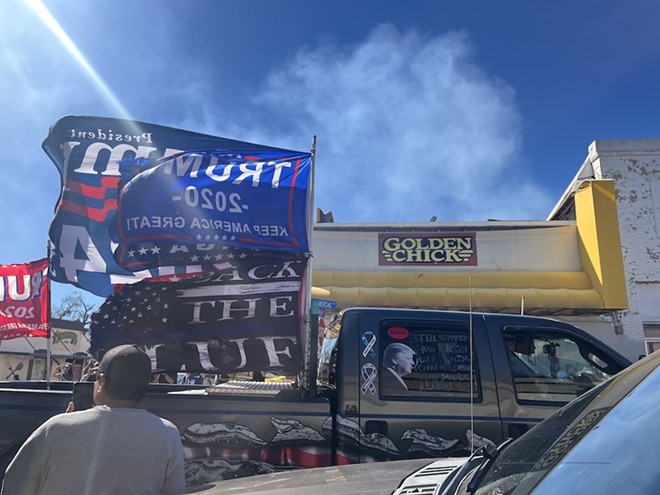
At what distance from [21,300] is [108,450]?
11.6 m

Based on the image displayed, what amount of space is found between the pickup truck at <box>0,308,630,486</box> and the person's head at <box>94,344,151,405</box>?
1.54 meters

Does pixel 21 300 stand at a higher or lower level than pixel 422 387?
higher

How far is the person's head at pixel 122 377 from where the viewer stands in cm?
193

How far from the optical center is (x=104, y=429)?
1.85 meters

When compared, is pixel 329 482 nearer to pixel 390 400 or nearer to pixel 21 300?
pixel 390 400

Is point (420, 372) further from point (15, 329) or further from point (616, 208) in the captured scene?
point (616, 208)

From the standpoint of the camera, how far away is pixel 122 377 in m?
1.92

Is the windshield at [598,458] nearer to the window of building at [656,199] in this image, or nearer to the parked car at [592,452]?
the parked car at [592,452]

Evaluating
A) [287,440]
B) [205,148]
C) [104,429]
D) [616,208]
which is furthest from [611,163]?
[104,429]

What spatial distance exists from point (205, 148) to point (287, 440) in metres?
2.86

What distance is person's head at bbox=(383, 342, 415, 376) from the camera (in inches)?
144

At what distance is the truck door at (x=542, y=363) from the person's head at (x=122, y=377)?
8.53 feet

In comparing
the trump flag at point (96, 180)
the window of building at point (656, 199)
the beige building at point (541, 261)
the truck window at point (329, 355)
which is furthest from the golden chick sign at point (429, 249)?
the truck window at point (329, 355)

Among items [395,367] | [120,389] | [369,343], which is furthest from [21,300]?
[120,389]
